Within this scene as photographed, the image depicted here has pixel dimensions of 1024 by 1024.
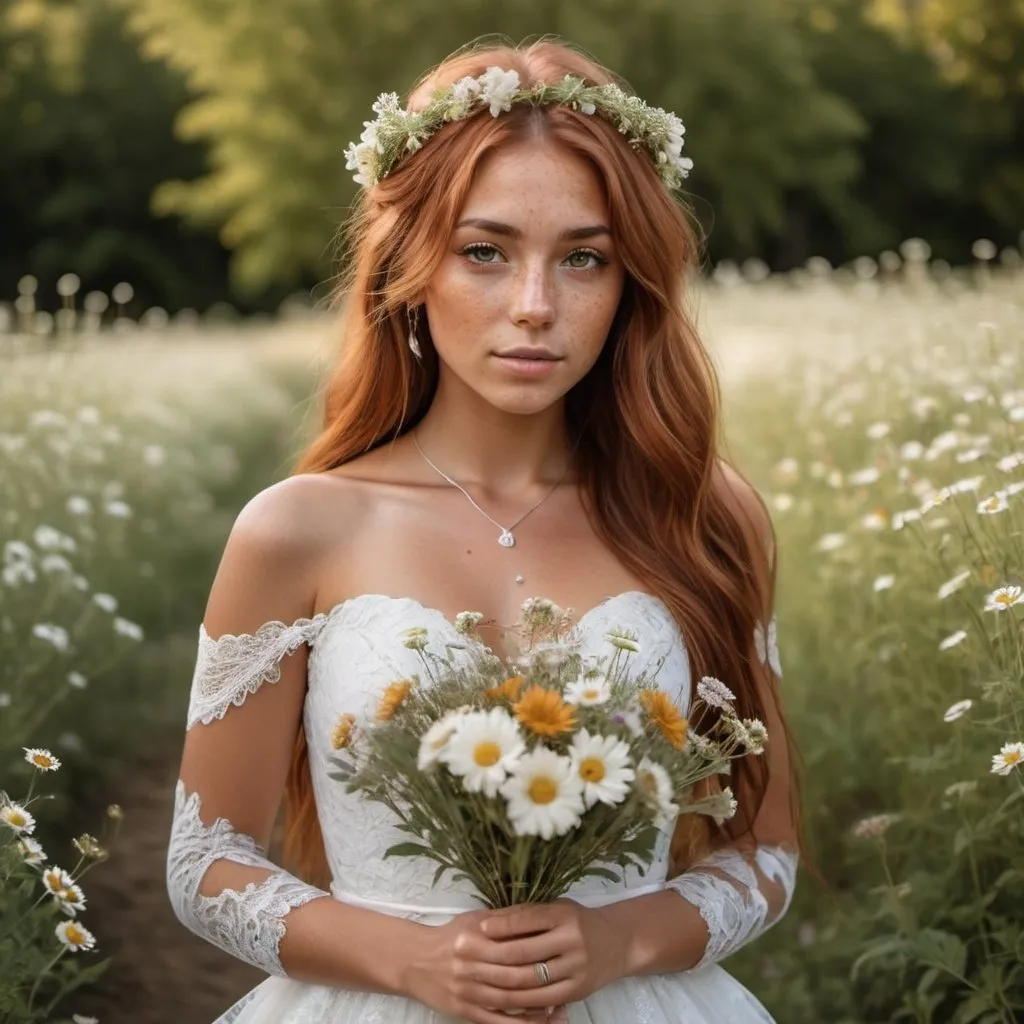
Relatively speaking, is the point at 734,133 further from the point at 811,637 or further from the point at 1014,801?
the point at 1014,801

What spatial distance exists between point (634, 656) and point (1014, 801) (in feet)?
4.39

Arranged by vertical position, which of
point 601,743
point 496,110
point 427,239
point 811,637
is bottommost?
point 811,637

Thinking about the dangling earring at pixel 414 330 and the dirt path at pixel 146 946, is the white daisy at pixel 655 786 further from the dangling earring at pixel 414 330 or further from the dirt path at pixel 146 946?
the dirt path at pixel 146 946

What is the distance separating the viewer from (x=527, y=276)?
2535mm

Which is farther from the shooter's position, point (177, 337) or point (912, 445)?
point (177, 337)

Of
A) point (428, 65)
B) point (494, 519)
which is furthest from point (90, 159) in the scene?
point (494, 519)

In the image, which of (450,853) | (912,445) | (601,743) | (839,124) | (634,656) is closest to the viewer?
(601,743)

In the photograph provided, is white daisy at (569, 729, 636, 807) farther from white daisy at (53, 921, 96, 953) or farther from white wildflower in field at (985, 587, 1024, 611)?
white wildflower in field at (985, 587, 1024, 611)

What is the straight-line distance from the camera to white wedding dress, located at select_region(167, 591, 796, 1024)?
8.13 feet

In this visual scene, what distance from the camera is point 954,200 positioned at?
3647cm

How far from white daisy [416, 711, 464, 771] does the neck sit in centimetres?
106

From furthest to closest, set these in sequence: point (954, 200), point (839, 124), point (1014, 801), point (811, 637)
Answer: point (954, 200) < point (839, 124) < point (811, 637) < point (1014, 801)

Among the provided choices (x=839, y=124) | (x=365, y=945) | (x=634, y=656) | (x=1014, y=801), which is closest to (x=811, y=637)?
(x=1014, y=801)

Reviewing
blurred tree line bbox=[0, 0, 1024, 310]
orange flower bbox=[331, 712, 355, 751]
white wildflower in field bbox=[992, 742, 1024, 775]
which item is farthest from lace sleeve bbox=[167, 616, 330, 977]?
blurred tree line bbox=[0, 0, 1024, 310]
